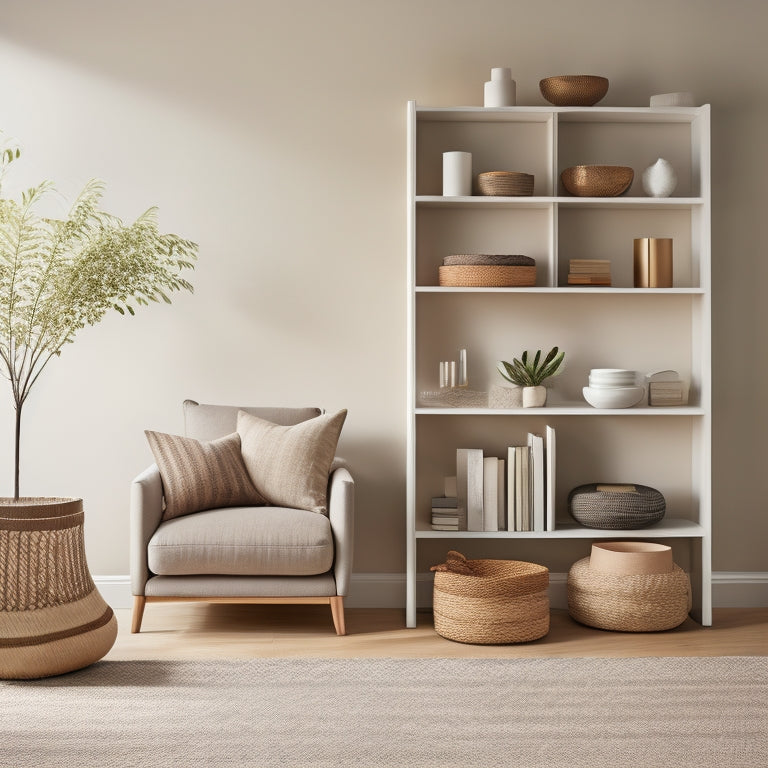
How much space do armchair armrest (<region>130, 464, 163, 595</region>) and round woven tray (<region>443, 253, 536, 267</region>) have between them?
→ 61.3 inches

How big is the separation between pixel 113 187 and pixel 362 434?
1.59 metres

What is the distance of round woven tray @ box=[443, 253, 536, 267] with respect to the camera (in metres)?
3.79

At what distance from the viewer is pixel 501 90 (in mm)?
3842

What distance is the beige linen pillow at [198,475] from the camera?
3.61 meters

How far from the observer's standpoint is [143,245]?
3482mm

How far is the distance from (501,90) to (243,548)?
220cm

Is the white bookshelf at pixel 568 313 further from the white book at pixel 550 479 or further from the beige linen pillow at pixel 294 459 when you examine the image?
the beige linen pillow at pixel 294 459

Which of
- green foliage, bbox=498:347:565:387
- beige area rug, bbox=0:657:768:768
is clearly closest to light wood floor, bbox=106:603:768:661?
beige area rug, bbox=0:657:768:768

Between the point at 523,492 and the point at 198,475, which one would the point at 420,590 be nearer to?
the point at 523,492

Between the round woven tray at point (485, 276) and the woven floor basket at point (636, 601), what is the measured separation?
4.16 feet

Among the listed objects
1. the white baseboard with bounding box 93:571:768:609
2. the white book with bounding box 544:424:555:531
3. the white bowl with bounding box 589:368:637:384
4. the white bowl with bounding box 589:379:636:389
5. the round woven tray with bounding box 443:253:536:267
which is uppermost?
the round woven tray with bounding box 443:253:536:267

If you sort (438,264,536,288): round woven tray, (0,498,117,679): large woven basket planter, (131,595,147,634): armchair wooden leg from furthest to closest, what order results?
(438,264,536,288): round woven tray → (131,595,147,634): armchair wooden leg → (0,498,117,679): large woven basket planter

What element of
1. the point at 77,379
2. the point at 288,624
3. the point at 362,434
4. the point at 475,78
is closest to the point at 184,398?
the point at 77,379

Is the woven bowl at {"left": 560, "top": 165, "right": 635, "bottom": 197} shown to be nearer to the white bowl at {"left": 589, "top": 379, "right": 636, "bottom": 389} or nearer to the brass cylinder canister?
the brass cylinder canister
